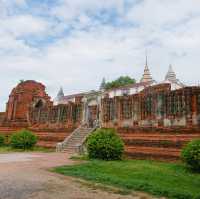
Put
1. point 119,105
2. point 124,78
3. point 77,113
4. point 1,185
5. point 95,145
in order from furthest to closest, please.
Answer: point 124,78
point 77,113
point 119,105
point 95,145
point 1,185

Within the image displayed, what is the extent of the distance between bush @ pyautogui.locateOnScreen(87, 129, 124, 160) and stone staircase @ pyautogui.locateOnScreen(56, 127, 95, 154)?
168 inches

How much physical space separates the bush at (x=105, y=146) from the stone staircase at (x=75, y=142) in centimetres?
426

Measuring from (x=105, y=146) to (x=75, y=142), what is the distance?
22.0 ft

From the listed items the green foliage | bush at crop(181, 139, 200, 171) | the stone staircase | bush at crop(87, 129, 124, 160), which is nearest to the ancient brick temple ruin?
the stone staircase

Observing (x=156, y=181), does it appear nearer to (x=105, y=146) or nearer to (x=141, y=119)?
(x=105, y=146)

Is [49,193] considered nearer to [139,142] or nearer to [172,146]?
[172,146]

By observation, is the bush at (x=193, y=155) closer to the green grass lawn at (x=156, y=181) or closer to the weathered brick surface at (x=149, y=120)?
the green grass lawn at (x=156, y=181)

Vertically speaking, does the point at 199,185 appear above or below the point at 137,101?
below

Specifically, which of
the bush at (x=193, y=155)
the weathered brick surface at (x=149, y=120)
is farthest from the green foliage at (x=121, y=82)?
the bush at (x=193, y=155)

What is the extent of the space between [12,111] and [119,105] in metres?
15.9

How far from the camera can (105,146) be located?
45.1 feet

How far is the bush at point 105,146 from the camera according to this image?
13773 millimetres

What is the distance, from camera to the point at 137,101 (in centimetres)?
1642

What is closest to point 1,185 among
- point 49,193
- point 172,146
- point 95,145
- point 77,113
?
point 49,193
